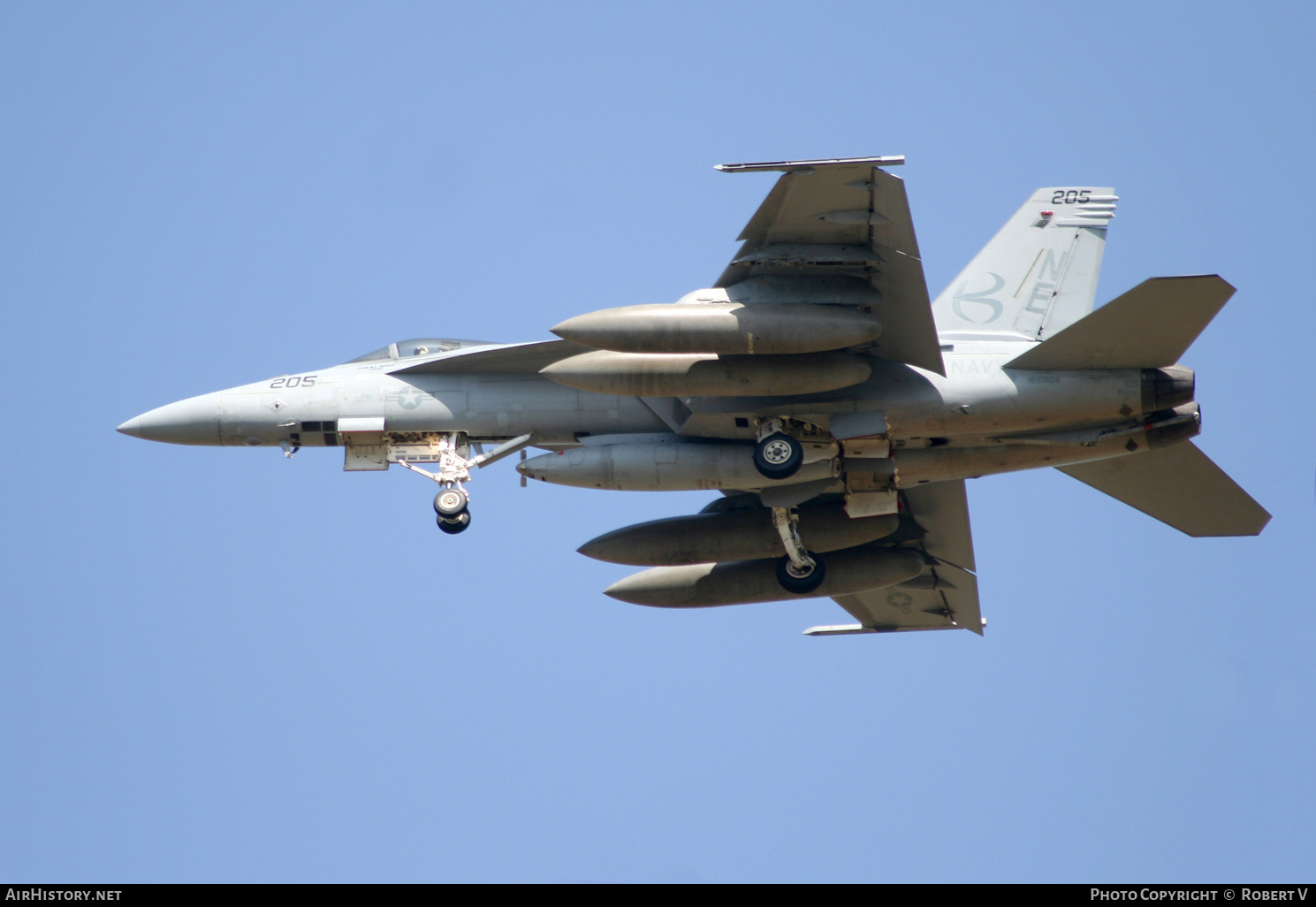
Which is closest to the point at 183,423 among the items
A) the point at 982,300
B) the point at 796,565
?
the point at 796,565

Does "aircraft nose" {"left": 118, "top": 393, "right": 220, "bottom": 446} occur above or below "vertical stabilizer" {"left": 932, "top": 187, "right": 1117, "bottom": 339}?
below

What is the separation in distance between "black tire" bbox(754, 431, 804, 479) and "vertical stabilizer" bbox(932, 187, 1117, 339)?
117 inches

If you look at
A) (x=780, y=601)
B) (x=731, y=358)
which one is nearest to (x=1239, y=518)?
(x=780, y=601)

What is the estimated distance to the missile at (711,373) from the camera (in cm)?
1844

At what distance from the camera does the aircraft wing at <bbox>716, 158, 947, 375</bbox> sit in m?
17.2

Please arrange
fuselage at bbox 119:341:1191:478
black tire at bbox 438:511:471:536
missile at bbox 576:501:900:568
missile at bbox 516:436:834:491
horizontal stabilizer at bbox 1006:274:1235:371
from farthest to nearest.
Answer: missile at bbox 576:501:900:568 → black tire at bbox 438:511:471:536 → missile at bbox 516:436:834:491 → fuselage at bbox 119:341:1191:478 → horizontal stabilizer at bbox 1006:274:1235:371

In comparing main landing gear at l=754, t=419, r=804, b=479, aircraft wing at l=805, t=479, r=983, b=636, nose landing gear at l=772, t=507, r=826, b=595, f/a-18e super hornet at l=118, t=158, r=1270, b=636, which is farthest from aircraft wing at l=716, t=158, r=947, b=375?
aircraft wing at l=805, t=479, r=983, b=636

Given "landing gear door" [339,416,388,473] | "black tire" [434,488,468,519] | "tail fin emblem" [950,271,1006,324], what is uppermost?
"tail fin emblem" [950,271,1006,324]

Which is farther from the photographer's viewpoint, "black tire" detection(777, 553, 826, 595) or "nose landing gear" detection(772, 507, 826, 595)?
"black tire" detection(777, 553, 826, 595)

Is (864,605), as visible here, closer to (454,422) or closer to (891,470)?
(891,470)

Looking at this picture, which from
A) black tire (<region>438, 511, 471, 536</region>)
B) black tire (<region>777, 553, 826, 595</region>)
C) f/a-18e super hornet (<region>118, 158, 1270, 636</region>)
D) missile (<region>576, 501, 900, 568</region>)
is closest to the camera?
f/a-18e super hornet (<region>118, 158, 1270, 636</region>)

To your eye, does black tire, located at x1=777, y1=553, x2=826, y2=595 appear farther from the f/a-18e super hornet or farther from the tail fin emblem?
the tail fin emblem

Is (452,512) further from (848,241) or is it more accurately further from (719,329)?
(848,241)

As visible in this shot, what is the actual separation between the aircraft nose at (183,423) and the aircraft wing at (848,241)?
754 centimetres
